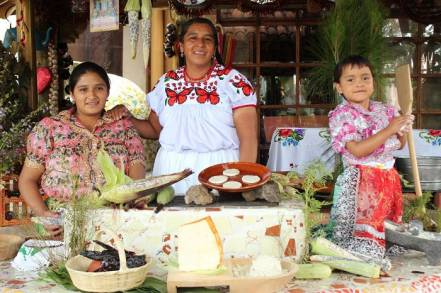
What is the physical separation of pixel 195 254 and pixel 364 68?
1.38m

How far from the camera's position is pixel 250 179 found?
8.18ft

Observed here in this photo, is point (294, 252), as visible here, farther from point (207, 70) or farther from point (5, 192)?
point (5, 192)

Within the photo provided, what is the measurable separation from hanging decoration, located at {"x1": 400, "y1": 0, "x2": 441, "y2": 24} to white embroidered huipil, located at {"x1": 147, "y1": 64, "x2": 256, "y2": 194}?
3.30 meters

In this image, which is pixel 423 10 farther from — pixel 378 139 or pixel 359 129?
pixel 378 139

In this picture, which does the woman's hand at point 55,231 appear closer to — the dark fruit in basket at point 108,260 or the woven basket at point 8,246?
the woven basket at point 8,246

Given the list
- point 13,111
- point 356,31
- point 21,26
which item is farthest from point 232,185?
point 21,26

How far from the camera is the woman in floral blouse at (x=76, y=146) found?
2.80 m

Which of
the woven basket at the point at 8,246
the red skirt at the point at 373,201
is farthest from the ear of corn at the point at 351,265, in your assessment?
the woven basket at the point at 8,246

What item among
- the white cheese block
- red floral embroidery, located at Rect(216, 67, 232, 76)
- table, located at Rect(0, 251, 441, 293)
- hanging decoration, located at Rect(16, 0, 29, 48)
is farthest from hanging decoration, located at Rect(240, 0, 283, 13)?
the white cheese block

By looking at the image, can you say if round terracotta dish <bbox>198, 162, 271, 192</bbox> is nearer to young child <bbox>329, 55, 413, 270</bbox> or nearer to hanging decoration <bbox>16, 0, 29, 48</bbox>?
young child <bbox>329, 55, 413, 270</bbox>

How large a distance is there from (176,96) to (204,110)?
0.19m

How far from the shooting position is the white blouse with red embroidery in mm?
3053

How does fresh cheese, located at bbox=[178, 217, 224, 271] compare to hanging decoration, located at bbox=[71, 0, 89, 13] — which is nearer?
fresh cheese, located at bbox=[178, 217, 224, 271]

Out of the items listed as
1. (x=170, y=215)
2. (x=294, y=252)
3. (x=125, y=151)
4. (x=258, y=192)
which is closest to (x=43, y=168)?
(x=125, y=151)
